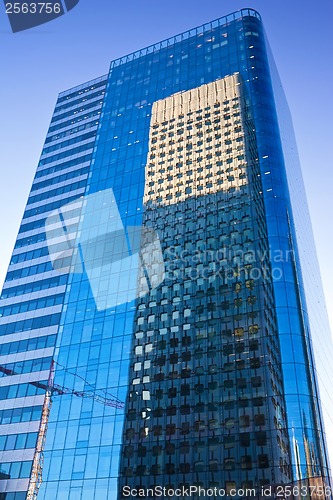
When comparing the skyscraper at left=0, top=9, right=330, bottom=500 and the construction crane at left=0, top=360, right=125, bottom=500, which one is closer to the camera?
the skyscraper at left=0, top=9, right=330, bottom=500

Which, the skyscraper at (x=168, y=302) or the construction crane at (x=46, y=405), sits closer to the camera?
the skyscraper at (x=168, y=302)

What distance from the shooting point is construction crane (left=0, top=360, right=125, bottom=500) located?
62147 millimetres

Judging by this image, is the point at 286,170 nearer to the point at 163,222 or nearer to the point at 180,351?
the point at 163,222

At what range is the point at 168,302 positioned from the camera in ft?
225

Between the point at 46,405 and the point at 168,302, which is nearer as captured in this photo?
the point at 46,405

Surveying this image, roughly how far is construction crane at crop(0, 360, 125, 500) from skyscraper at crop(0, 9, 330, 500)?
0.70ft

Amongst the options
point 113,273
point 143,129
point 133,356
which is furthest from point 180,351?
point 143,129

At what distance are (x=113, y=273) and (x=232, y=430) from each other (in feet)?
102

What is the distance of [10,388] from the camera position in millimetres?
73250

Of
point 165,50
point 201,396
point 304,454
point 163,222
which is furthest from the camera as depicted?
point 165,50

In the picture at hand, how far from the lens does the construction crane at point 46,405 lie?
204 ft

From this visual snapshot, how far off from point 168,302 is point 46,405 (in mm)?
21966

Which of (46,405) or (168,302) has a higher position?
(168,302)

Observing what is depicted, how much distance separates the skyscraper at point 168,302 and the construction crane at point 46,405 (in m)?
0.21
